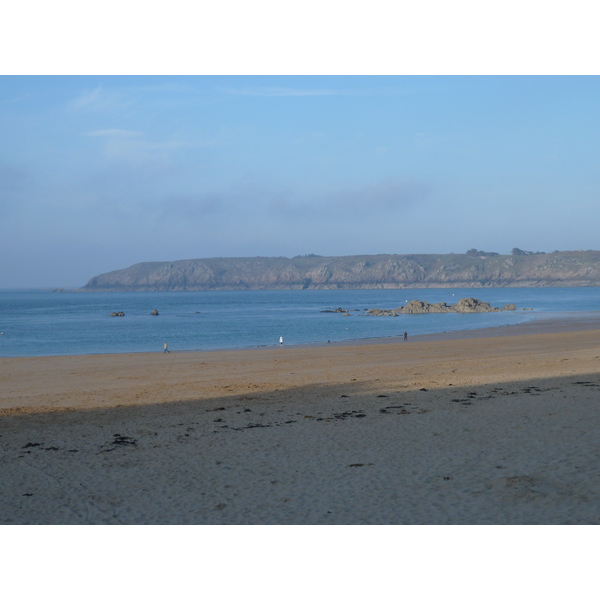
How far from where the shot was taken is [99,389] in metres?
18.4

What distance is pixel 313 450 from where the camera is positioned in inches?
362

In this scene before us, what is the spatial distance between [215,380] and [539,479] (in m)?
14.0

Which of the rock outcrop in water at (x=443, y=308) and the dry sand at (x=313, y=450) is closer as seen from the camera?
the dry sand at (x=313, y=450)

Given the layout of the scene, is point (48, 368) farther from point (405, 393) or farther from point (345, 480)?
point (345, 480)

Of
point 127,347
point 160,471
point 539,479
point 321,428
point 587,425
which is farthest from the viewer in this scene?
point 127,347

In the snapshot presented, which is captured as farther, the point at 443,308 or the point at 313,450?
the point at 443,308

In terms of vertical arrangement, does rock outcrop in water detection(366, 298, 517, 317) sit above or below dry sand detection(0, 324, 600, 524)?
below

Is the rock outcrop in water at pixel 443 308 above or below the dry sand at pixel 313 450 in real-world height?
below

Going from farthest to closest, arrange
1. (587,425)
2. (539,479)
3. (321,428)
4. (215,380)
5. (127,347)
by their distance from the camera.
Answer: (127,347)
(215,380)
(321,428)
(587,425)
(539,479)

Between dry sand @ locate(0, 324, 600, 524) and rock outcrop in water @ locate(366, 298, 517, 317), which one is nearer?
dry sand @ locate(0, 324, 600, 524)

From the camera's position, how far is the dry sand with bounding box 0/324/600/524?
21.6 feet

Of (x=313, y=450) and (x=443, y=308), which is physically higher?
(x=313, y=450)

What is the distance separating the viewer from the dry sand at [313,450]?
6582 mm

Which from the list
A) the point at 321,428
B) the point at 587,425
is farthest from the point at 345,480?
the point at 587,425
